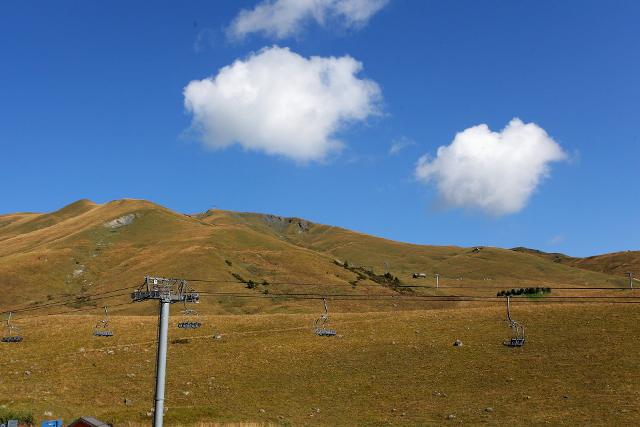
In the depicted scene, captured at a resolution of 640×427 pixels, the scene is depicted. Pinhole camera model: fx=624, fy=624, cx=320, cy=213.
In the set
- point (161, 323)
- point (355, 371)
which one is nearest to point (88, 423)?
point (161, 323)

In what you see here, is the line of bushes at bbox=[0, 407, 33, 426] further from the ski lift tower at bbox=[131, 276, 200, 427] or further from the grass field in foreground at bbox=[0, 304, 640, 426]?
the ski lift tower at bbox=[131, 276, 200, 427]

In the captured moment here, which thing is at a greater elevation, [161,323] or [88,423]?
[161,323]

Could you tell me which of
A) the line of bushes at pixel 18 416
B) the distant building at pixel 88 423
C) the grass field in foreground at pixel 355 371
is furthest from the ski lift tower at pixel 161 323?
the line of bushes at pixel 18 416

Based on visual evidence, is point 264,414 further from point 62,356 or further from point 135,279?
point 135,279

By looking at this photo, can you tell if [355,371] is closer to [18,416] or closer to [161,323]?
[161,323]

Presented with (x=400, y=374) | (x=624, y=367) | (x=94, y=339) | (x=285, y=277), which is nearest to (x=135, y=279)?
(x=285, y=277)

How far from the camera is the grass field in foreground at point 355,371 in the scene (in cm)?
4741

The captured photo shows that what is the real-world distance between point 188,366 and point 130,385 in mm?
6746

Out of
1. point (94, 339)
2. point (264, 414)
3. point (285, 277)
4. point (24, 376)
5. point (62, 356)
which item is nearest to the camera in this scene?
point (264, 414)

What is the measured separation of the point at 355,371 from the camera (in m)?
59.5

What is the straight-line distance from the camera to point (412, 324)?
73750 mm

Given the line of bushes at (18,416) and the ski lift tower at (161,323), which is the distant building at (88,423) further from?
the line of bushes at (18,416)

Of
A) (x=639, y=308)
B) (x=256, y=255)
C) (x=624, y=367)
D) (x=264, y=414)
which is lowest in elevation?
(x=264, y=414)

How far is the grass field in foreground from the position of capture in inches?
1866
